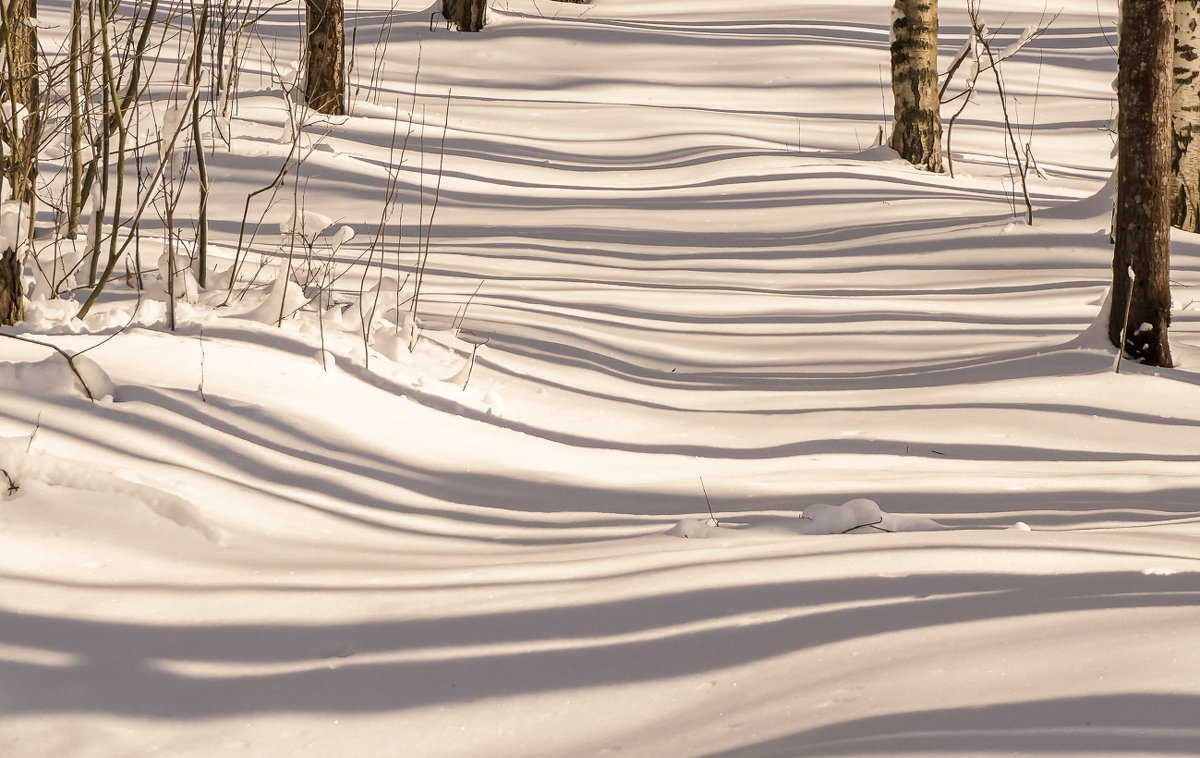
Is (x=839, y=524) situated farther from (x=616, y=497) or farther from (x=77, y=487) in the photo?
(x=77, y=487)

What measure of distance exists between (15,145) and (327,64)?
6025mm

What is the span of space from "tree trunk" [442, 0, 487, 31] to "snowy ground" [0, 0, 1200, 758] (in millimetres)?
5909

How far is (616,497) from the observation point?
3.60 meters

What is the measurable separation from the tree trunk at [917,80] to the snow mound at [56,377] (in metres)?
7.68

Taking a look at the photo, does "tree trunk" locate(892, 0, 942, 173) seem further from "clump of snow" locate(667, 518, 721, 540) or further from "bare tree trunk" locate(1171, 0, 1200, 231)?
"clump of snow" locate(667, 518, 721, 540)

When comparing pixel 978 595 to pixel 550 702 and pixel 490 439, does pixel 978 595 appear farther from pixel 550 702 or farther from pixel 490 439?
pixel 490 439

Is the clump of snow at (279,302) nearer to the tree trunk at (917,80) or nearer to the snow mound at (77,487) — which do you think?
the snow mound at (77,487)

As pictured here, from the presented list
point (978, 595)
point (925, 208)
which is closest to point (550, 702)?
point (978, 595)

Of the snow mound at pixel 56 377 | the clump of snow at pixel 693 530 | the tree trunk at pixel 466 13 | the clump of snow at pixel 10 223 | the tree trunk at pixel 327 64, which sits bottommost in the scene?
the clump of snow at pixel 693 530

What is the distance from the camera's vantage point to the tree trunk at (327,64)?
9625mm

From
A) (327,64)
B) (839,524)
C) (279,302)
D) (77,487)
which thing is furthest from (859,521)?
(327,64)

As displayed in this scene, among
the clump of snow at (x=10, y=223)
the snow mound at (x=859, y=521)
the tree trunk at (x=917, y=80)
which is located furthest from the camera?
the tree trunk at (x=917, y=80)

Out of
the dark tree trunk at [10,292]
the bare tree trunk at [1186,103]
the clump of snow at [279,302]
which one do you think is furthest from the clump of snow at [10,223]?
the bare tree trunk at [1186,103]

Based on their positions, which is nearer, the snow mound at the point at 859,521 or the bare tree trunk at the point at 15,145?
the snow mound at the point at 859,521
